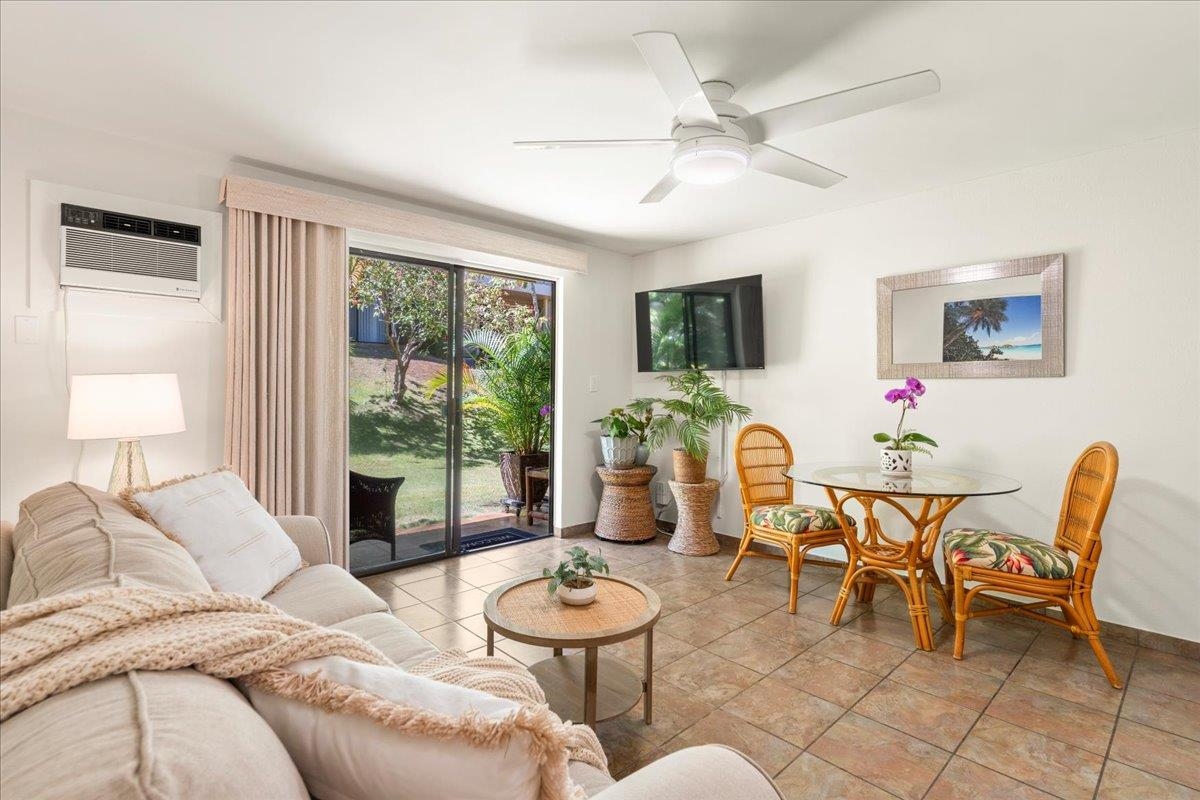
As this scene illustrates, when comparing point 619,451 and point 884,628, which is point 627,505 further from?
point 884,628

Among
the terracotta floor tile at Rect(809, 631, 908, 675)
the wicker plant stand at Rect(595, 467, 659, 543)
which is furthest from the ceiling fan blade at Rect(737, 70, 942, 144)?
the wicker plant stand at Rect(595, 467, 659, 543)

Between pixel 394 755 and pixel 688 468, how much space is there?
3725mm

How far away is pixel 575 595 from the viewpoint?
6.52 ft

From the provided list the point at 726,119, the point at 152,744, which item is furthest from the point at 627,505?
the point at 152,744

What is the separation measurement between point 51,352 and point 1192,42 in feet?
15.2

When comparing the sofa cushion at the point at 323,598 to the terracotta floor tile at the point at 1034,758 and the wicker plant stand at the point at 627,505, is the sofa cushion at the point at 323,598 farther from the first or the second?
the wicker plant stand at the point at 627,505

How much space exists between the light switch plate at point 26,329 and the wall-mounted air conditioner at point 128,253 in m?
0.21

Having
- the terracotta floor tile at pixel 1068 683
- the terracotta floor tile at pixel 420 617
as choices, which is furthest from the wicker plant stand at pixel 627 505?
the terracotta floor tile at pixel 1068 683

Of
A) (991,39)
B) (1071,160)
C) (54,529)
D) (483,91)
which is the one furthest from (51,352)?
(1071,160)

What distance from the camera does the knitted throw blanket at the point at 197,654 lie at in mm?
595

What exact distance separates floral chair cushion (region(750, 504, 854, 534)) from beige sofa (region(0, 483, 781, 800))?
2.35 metres

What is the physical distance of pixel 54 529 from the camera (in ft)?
4.28

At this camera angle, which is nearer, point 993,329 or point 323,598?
point 323,598

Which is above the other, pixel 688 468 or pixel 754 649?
pixel 688 468
